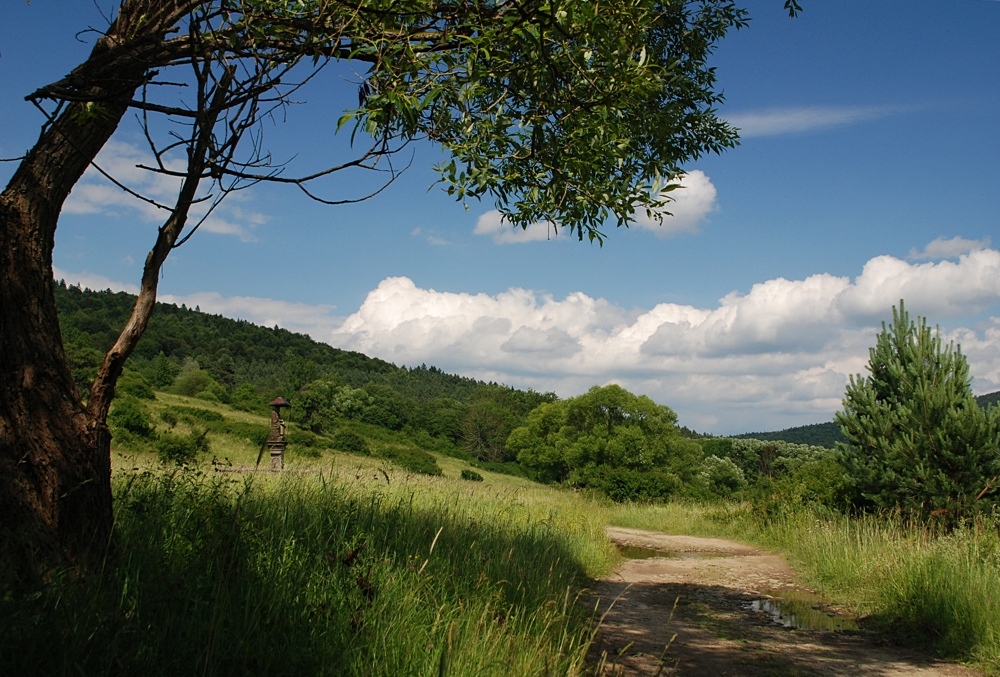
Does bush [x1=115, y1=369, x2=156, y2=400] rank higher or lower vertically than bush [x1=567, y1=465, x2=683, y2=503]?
higher

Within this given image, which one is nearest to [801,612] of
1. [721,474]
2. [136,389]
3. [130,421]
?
[130,421]

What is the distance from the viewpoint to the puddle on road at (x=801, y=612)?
7586 mm

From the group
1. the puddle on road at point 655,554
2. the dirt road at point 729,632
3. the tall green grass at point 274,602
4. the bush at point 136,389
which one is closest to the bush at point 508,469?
the bush at point 136,389

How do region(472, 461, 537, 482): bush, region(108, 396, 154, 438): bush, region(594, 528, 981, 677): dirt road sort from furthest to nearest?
region(472, 461, 537, 482): bush, region(108, 396, 154, 438): bush, region(594, 528, 981, 677): dirt road

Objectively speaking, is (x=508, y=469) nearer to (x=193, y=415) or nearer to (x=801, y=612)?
(x=193, y=415)

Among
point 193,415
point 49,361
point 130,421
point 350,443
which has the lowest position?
point 350,443

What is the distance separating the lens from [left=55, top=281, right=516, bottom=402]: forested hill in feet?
193

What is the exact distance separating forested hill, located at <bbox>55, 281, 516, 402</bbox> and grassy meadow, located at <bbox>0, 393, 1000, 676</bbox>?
3865 cm

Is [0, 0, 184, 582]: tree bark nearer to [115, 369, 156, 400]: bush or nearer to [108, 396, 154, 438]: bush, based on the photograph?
[108, 396, 154, 438]: bush

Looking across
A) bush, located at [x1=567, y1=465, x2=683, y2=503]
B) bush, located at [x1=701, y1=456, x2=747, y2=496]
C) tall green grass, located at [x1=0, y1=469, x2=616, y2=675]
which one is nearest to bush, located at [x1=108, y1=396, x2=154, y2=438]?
bush, located at [x1=567, y1=465, x2=683, y2=503]

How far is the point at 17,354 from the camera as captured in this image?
11.6 ft

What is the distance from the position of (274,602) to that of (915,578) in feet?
23.8

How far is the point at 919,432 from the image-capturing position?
37.4 ft

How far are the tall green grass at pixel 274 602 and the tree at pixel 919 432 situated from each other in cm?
829
